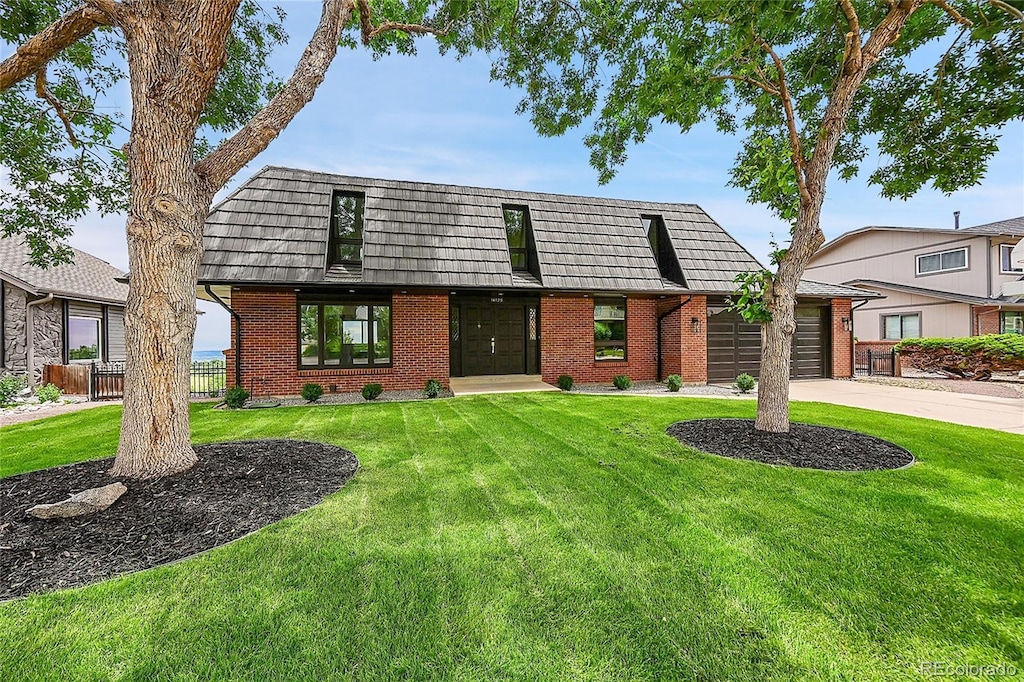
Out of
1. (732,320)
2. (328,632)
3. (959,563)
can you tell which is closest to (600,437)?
(959,563)

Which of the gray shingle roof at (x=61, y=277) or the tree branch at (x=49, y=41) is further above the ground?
the tree branch at (x=49, y=41)

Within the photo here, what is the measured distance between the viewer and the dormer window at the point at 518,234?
1246cm

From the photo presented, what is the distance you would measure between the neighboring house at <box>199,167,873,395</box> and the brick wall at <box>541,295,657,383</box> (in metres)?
0.04

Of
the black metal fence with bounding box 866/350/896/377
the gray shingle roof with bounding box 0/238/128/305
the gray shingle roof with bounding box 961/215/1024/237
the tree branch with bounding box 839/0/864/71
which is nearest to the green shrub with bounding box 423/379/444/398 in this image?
the tree branch with bounding box 839/0/864/71

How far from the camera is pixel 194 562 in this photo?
2689 mm

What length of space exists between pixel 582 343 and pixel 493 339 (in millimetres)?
2664

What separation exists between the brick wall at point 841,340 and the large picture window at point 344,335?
14059mm

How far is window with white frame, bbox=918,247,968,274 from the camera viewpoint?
58.3ft

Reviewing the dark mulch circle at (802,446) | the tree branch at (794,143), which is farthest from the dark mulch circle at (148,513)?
the tree branch at (794,143)

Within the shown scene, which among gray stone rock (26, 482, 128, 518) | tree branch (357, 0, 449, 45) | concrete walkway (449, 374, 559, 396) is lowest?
gray stone rock (26, 482, 128, 518)

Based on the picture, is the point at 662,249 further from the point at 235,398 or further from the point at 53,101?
the point at 53,101

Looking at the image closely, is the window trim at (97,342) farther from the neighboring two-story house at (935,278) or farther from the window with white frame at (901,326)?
the window with white frame at (901,326)

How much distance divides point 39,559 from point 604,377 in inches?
438

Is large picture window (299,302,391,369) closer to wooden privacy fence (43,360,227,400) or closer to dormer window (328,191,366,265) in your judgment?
dormer window (328,191,366,265)
